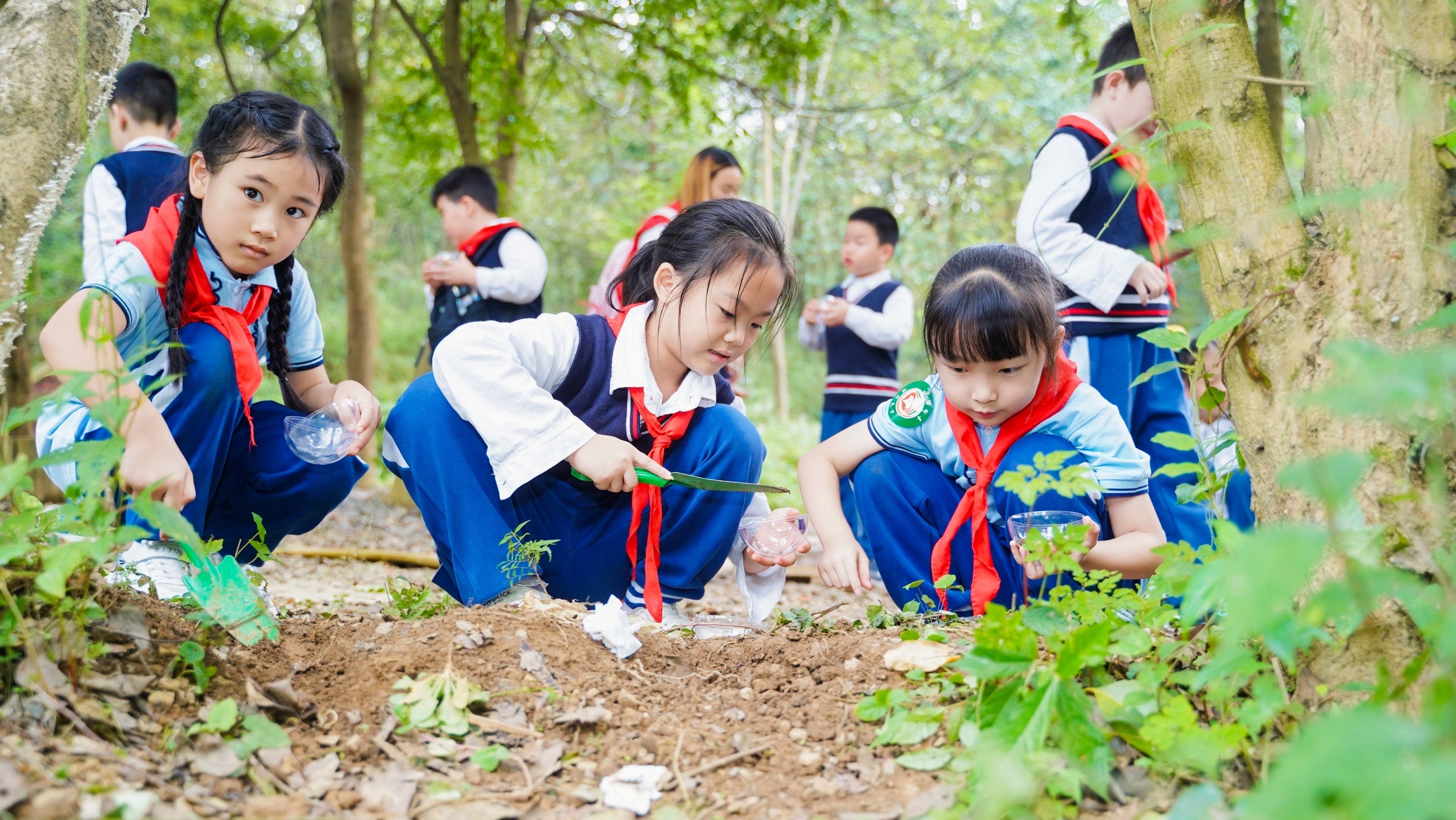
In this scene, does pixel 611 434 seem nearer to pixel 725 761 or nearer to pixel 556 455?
pixel 556 455

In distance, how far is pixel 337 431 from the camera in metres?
2.58

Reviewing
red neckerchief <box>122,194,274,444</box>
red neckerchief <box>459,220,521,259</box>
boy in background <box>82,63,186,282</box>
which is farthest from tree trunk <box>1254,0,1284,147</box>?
boy in background <box>82,63,186,282</box>

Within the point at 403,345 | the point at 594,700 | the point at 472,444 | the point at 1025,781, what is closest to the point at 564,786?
the point at 594,700

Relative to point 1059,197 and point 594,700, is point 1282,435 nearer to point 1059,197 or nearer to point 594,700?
point 594,700

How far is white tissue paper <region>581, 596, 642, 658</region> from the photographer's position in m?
1.88

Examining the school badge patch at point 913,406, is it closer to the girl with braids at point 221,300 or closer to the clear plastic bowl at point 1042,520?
the clear plastic bowl at point 1042,520

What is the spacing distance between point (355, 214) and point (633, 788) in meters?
5.08

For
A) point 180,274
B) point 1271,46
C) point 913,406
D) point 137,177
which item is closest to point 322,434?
point 180,274

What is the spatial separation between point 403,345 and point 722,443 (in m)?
11.5

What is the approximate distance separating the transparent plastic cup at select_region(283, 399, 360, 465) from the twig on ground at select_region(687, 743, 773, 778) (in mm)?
1444

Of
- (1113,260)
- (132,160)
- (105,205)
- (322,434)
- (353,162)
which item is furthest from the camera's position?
(353,162)

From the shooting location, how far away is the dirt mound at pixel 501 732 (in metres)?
1.32

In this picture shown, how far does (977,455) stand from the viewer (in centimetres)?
236

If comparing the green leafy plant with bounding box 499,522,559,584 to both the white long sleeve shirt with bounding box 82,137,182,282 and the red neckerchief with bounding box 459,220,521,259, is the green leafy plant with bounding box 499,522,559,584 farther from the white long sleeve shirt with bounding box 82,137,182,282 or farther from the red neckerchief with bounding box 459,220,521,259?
the red neckerchief with bounding box 459,220,521,259
